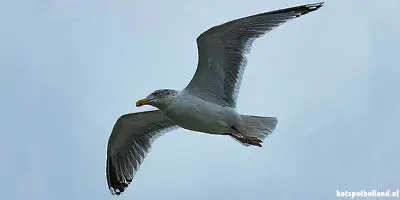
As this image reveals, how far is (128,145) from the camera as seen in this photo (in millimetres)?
10383

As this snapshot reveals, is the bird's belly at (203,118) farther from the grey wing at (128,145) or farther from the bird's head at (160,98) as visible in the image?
the grey wing at (128,145)

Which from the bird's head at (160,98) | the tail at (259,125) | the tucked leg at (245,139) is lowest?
the tucked leg at (245,139)

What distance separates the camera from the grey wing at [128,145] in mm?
10180

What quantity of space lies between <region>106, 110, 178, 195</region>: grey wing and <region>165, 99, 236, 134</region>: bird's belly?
120 cm

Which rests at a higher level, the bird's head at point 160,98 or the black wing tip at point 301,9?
the black wing tip at point 301,9

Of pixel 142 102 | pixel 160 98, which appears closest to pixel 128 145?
pixel 142 102

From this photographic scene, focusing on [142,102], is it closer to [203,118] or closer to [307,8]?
[203,118]

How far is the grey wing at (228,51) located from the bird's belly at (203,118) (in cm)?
20

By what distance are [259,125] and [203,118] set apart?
708mm

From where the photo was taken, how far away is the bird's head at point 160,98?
905cm

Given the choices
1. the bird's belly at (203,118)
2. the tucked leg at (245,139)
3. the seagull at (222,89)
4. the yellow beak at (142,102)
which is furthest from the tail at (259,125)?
the yellow beak at (142,102)

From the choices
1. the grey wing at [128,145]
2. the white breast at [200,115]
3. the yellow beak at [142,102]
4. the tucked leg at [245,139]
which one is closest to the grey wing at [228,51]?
the white breast at [200,115]

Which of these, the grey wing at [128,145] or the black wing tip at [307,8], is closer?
the black wing tip at [307,8]

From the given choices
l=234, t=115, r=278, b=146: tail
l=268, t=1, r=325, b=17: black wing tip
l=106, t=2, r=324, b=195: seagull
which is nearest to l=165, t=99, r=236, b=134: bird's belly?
l=106, t=2, r=324, b=195: seagull
